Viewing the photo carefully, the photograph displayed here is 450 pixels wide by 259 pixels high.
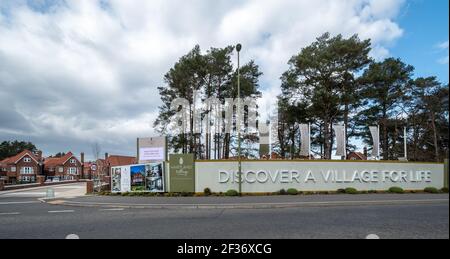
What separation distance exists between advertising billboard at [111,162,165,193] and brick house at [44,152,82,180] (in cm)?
7870

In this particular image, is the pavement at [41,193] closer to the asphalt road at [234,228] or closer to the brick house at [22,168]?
the asphalt road at [234,228]

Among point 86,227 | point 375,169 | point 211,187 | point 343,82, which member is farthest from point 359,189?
point 86,227

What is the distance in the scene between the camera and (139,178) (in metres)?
26.5

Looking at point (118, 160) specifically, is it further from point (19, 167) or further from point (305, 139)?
point (305, 139)

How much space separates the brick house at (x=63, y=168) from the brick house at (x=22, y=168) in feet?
17.2

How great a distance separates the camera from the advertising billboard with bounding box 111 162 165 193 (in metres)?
25.7

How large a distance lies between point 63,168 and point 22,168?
11.0m

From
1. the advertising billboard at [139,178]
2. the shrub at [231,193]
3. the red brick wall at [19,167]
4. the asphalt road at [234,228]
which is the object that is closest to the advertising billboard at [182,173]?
the advertising billboard at [139,178]

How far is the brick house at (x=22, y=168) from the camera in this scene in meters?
90.2

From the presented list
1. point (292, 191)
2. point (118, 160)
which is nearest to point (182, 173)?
point (292, 191)

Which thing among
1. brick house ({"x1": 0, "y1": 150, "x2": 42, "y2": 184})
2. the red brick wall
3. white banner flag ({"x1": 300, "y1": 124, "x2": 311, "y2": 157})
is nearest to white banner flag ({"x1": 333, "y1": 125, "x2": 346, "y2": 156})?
white banner flag ({"x1": 300, "y1": 124, "x2": 311, "y2": 157})

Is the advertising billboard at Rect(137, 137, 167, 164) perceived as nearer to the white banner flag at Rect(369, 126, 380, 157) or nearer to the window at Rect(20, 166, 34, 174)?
the white banner flag at Rect(369, 126, 380, 157)
